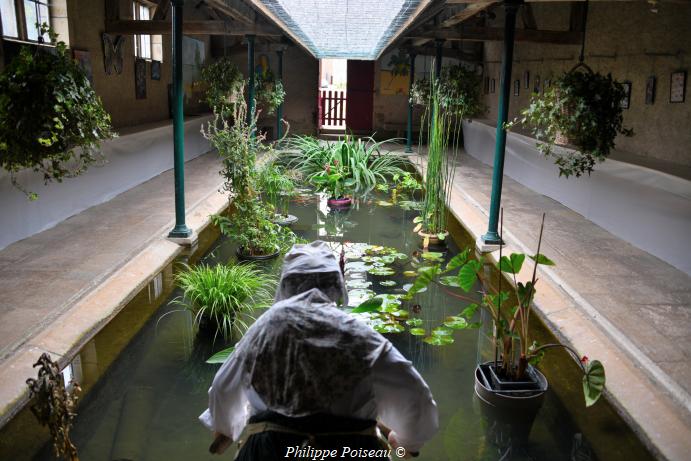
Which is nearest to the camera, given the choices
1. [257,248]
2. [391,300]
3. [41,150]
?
[41,150]

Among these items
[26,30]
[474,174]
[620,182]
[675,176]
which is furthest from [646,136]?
[26,30]

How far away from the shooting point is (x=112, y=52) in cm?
802

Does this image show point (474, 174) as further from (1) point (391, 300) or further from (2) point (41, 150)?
(2) point (41, 150)

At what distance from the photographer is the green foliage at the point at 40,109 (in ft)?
8.61

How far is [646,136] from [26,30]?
6.14m

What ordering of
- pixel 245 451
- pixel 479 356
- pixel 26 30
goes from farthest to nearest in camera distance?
1. pixel 26 30
2. pixel 479 356
3. pixel 245 451

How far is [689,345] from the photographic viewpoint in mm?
3268

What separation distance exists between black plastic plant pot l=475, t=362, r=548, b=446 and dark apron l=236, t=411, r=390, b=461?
1.50 metres

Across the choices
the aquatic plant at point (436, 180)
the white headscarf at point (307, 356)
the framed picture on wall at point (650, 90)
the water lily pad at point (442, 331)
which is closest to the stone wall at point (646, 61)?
the framed picture on wall at point (650, 90)

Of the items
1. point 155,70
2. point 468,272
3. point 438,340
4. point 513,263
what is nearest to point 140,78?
point 155,70

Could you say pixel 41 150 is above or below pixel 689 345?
above

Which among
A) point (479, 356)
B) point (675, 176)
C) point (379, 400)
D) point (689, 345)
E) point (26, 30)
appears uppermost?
point (26, 30)

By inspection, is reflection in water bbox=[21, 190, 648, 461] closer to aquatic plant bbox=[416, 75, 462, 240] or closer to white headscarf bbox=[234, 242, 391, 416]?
white headscarf bbox=[234, 242, 391, 416]

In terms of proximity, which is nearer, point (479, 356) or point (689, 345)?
point (689, 345)
